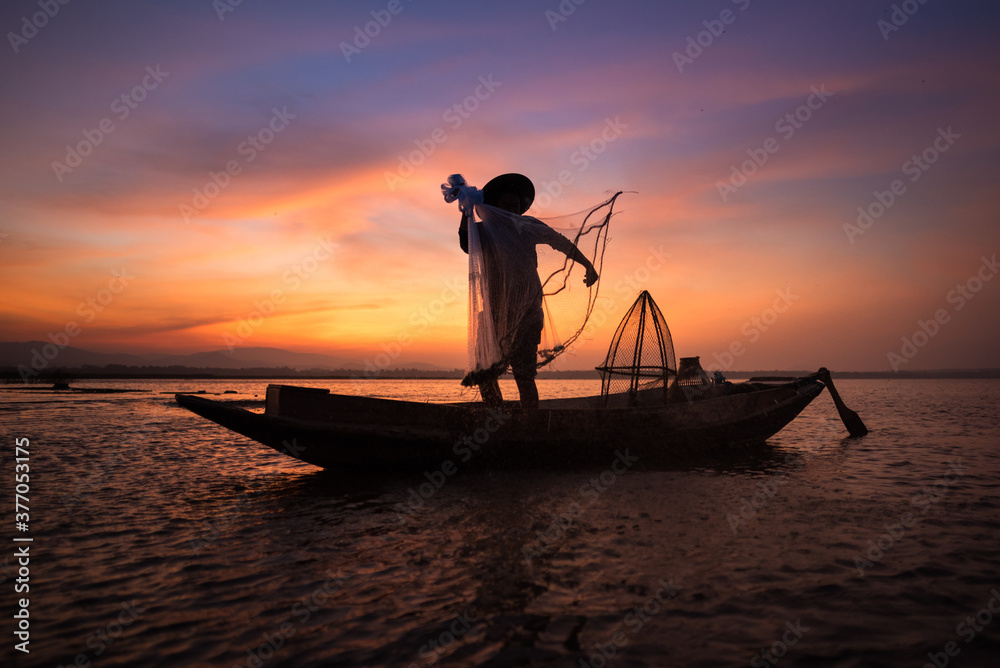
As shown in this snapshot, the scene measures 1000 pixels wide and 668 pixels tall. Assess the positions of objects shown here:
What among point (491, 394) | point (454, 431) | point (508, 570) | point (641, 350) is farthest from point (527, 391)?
point (508, 570)

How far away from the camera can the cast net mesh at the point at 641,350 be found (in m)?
10.9

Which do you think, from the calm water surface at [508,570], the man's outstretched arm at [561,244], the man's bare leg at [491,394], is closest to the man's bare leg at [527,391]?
the man's bare leg at [491,394]

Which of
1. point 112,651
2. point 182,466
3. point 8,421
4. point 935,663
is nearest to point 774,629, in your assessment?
point 935,663

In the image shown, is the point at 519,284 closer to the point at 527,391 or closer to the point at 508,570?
the point at 527,391

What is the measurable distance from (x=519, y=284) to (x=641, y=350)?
14.6 ft

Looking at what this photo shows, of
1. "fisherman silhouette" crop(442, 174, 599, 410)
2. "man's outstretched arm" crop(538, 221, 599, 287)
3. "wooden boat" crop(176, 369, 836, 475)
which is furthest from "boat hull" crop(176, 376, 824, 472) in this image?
"man's outstretched arm" crop(538, 221, 599, 287)

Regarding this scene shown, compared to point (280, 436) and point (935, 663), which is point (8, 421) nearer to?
point (280, 436)

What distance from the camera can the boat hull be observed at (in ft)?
23.0

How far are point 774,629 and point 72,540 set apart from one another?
19.2ft

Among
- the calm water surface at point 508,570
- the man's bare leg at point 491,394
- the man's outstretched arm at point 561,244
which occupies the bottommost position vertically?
the calm water surface at point 508,570

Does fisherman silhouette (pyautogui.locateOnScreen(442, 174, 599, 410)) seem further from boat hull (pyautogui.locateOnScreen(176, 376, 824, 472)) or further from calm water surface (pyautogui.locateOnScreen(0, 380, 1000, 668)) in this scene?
calm water surface (pyautogui.locateOnScreen(0, 380, 1000, 668))

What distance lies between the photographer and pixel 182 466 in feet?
30.4

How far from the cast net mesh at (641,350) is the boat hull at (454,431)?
4.80ft

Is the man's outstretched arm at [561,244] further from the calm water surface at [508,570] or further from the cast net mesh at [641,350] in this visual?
the cast net mesh at [641,350]
